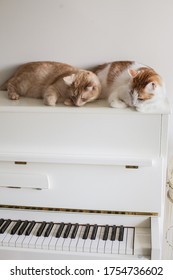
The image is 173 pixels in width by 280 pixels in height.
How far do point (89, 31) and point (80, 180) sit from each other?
0.77 meters

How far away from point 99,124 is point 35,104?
327 millimetres

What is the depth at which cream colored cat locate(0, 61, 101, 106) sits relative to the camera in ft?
6.05

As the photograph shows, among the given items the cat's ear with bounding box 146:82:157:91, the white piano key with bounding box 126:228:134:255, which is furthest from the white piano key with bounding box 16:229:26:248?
the cat's ear with bounding box 146:82:157:91

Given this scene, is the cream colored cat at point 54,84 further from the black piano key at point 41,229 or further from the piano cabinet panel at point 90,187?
the black piano key at point 41,229

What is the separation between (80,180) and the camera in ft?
6.10

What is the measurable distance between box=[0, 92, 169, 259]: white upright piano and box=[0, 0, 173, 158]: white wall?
36cm

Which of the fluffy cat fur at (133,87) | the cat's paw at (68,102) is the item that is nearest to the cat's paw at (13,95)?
the cat's paw at (68,102)

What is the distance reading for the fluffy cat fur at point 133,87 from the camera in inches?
68.4

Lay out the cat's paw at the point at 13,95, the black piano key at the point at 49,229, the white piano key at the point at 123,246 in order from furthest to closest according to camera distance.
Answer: the cat's paw at the point at 13,95 < the black piano key at the point at 49,229 < the white piano key at the point at 123,246

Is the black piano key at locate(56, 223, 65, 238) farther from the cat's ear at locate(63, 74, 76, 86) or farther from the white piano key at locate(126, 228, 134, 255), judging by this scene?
the cat's ear at locate(63, 74, 76, 86)

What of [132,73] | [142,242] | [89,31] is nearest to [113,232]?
[142,242]

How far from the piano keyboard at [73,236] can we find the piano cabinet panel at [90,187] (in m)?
0.06

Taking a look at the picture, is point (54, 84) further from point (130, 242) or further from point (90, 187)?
point (130, 242)

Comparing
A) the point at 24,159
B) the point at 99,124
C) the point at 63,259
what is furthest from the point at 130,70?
the point at 63,259
